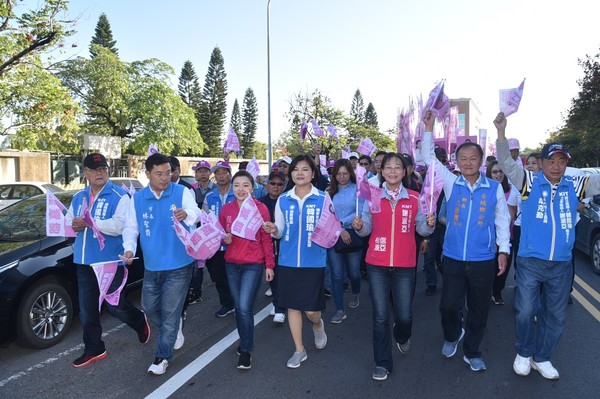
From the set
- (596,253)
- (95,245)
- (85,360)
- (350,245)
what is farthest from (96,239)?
(596,253)

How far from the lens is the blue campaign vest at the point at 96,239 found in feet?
12.8

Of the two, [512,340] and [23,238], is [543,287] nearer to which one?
[512,340]

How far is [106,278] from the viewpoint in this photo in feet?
12.5

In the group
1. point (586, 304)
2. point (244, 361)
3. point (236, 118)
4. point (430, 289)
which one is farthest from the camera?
point (236, 118)

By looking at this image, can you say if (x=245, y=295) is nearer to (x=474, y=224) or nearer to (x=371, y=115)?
(x=474, y=224)

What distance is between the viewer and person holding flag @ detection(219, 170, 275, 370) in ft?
12.5

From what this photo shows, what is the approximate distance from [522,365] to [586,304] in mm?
2590

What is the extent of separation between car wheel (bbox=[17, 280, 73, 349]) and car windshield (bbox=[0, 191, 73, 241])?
24.0 inches

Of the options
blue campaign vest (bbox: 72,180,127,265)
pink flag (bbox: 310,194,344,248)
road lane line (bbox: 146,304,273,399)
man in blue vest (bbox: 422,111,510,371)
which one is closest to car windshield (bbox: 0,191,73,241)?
blue campaign vest (bbox: 72,180,127,265)

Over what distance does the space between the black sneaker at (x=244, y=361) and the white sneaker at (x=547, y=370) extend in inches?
95.1

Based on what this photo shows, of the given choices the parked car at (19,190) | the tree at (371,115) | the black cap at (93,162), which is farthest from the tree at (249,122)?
the black cap at (93,162)

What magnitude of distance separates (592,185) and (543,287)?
170 cm

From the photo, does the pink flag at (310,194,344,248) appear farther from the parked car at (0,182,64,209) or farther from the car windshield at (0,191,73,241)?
the parked car at (0,182,64,209)

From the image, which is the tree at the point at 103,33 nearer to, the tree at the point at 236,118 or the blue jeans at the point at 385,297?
the tree at the point at 236,118
